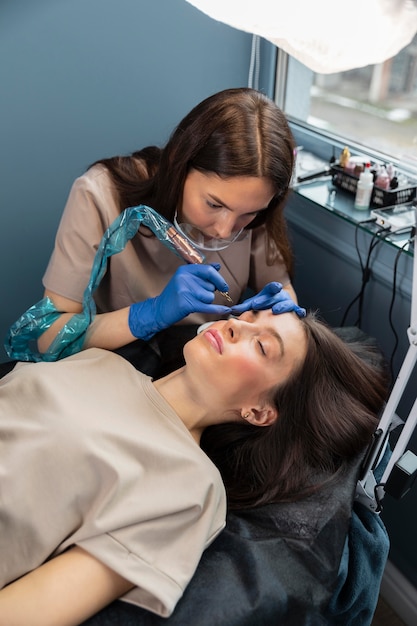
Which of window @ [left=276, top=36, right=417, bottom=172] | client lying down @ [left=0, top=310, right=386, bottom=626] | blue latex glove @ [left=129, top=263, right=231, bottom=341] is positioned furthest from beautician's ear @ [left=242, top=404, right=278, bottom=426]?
window @ [left=276, top=36, right=417, bottom=172]

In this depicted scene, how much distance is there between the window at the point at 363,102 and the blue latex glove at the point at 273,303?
1.93 ft

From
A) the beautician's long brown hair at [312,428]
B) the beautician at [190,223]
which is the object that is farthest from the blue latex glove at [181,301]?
the beautician's long brown hair at [312,428]

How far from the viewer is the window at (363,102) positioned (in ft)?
5.49

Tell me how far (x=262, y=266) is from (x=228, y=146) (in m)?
0.50

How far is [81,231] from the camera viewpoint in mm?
1424

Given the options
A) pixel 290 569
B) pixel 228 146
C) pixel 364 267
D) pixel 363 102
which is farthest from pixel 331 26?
pixel 363 102

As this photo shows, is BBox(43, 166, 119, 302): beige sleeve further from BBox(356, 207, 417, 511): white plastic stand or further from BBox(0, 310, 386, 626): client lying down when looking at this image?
BBox(356, 207, 417, 511): white plastic stand

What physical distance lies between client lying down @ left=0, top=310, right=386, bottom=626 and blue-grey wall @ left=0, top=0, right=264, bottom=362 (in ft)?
2.33

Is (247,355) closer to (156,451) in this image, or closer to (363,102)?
(156,451)

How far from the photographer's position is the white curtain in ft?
2.72

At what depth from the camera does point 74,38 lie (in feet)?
5.41

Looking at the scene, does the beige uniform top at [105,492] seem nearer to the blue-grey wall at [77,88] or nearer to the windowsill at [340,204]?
the windowsill at [340,204]

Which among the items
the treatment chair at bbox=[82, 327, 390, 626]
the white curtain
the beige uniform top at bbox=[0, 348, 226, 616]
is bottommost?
the treatment chair at bbox=[82, 327, 390, 626]

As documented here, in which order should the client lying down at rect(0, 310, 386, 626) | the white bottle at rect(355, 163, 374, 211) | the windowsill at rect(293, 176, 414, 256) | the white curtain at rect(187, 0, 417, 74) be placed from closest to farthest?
the white curtain at rect(187, 0, 417, 74)
the client lying down at rect(0, 310, 386, 626)
the windowsill at rect(293, 176, 414, 256)
the white bottle at rect(355, 163, 374, 211)
